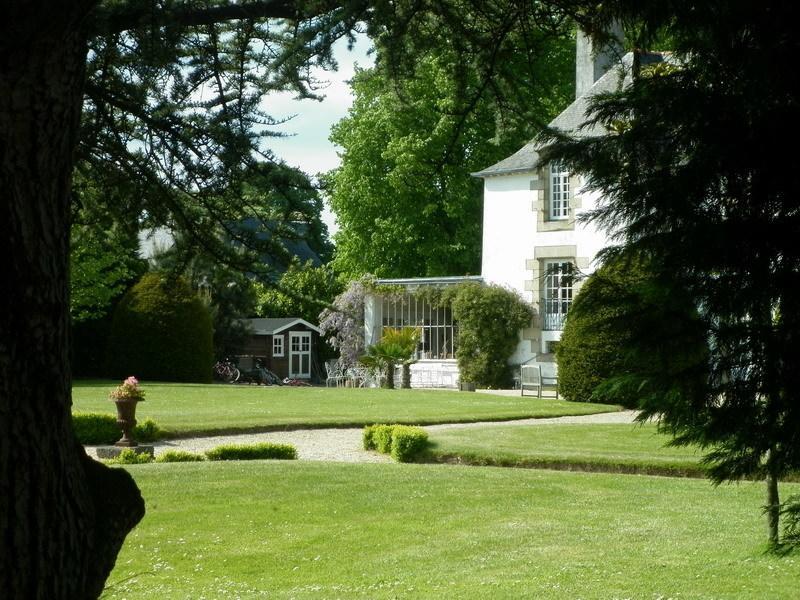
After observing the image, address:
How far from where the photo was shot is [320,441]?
49.0 feet

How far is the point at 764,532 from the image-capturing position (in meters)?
7.80

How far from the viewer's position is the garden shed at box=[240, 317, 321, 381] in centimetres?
3734

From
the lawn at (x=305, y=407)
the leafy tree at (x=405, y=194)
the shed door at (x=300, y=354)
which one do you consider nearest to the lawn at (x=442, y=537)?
the lawn at (x=305, y=407)

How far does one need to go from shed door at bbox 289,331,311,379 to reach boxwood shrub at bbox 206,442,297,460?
24574mm

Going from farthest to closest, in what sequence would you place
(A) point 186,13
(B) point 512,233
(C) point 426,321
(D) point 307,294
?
(D) point 307,294 < (C) point 426,321 < (B) point 512,233 < (A) point 186,13

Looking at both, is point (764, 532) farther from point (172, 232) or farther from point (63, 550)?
point (63, 550)

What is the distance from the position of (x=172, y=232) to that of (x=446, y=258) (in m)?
30.6

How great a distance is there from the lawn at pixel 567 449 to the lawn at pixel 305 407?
2.37 metres

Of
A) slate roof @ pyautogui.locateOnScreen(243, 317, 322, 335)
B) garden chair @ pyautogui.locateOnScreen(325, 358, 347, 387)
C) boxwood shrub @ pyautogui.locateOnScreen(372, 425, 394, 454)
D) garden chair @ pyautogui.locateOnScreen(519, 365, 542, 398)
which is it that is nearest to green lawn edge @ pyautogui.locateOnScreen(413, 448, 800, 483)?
boxwood shrub @ pyautogui.locateOnScreen(372, 425, 394, 454)

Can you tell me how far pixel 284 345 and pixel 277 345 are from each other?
10.1 inches

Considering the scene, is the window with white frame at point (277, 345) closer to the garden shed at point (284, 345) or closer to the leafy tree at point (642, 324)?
the garden shed at point (284, 345)

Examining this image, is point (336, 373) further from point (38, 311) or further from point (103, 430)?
point (38, 311)

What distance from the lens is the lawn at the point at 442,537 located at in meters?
6.45

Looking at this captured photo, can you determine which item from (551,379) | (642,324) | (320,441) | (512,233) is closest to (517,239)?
(512,233)
